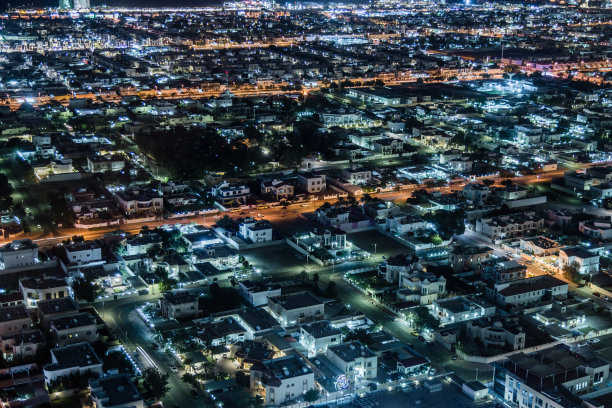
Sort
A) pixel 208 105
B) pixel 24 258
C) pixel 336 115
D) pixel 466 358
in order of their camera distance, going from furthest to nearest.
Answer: pixel 208 105 < pixel 336 115 < pixel 24 258 < pixel 466 358

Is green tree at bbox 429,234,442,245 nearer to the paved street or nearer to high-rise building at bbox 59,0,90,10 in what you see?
the paved street

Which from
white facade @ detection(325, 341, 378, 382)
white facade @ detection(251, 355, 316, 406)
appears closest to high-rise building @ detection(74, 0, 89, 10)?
white facade @ detection(325, 341, 378, 382)

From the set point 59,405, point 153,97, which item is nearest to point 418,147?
point 153,97

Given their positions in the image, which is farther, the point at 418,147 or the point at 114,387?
the point at 418,147

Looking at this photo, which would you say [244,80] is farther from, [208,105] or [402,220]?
[402,220]

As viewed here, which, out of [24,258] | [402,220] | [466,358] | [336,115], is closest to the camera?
[466,358]

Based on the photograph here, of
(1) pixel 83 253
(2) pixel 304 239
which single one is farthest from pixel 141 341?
(2) pixel 304 239

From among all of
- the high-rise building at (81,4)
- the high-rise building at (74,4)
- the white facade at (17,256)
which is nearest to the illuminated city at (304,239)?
the white facade at (17,256)
